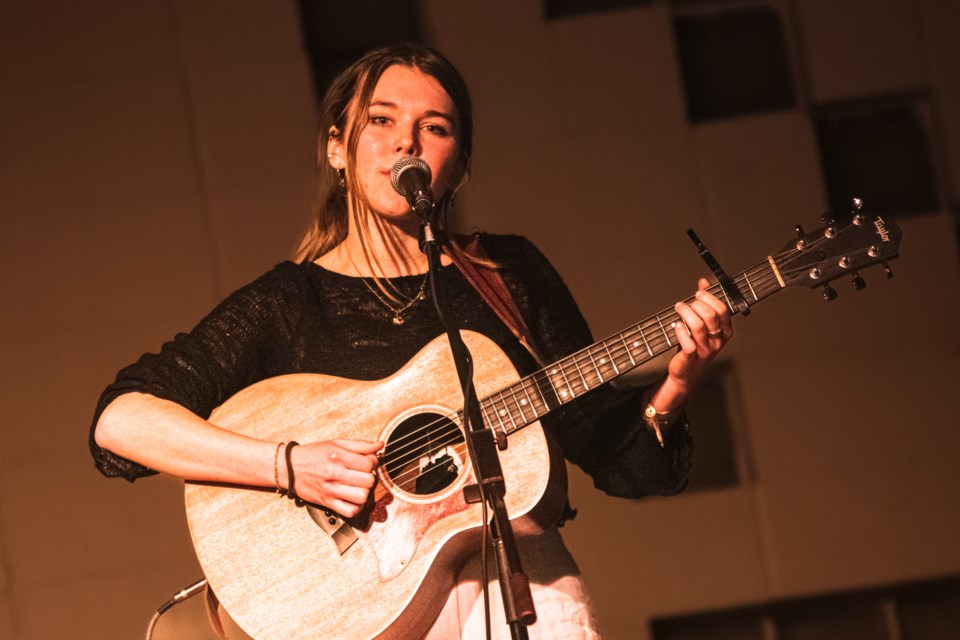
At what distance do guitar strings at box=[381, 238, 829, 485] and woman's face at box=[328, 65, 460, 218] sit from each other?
52 centimetres

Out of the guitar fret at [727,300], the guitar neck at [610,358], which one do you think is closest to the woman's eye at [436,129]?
the guitar neck at [610,358]

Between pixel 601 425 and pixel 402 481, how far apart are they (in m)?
0.53

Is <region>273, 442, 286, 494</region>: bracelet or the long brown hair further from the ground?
the long brown hair

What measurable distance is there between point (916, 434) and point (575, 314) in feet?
7.56

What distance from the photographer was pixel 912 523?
14.3ft

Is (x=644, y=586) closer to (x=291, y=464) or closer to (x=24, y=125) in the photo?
(x=291, y=464)

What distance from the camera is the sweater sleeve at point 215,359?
2469 mm

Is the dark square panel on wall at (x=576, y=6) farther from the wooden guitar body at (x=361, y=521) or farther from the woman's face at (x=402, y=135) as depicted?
the wooden guitar body at (x=361, y=521)

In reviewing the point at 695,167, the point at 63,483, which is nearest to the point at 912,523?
the point at 695,167

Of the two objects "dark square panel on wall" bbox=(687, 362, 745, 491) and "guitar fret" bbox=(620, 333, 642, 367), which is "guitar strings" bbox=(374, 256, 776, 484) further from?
"dark square panel on wall" bbox=(687, 362, 745, 491)

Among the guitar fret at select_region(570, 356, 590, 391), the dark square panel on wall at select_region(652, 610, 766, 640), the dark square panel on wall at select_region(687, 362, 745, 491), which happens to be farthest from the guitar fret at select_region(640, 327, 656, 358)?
the dark square panel on wall at select_region(652, 610, 766, 640)

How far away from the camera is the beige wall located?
4074 millimetres

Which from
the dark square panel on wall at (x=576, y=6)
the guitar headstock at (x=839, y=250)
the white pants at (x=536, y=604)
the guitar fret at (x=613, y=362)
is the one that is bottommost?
the white pants at (x=536, y=604)

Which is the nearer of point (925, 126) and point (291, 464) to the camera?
point (291, 464)
